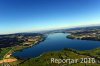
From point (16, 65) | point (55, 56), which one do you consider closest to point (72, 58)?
point (55, 56)

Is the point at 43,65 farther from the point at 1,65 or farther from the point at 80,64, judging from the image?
the point at 1,65

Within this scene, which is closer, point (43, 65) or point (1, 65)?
point (43, 65)

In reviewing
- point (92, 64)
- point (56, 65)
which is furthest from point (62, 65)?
point (92, 64)

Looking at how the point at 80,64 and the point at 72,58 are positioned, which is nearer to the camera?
the point at 80,64

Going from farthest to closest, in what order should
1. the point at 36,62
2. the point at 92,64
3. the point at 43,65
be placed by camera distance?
1. the point at 36,62
2. the point at 43,65
3. the point at 92,64

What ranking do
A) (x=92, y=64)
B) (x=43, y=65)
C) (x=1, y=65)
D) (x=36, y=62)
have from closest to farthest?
(x=92, y=64) → (x=43, y=65) → (x=36, y=62) → (x=1, y=65)

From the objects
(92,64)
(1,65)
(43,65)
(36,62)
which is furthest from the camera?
(1,65)

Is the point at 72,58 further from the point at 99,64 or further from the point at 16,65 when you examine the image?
the point at 16,65

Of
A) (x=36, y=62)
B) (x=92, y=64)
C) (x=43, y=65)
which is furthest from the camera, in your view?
(x=36, y=62)
